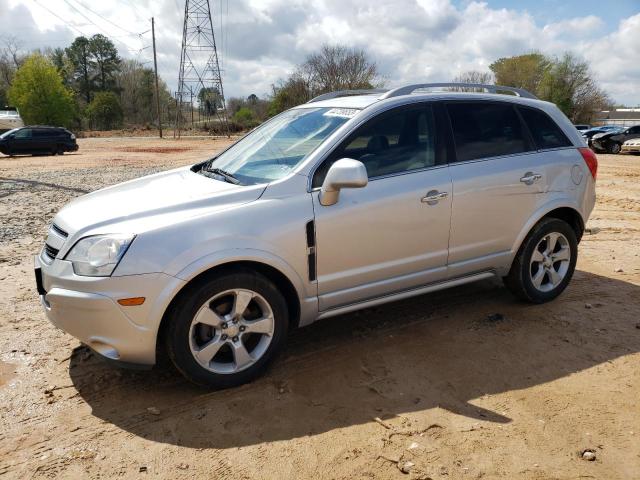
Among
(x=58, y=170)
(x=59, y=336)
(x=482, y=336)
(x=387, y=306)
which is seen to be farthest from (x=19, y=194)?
(x=482, y=336)

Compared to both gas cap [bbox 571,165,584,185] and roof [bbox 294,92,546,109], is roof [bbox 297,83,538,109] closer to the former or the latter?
roof [bbox 294,92,546,109]

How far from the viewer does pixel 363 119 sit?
3721mm

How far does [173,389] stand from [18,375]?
1.13 meters

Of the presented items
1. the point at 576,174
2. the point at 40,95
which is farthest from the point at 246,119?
the point at 576,174

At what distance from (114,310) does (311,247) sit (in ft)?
4.07

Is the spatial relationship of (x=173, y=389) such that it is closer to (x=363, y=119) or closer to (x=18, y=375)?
(x=18, y=375)

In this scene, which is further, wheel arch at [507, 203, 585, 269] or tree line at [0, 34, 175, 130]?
tree line at [0, 34, 175, 130]

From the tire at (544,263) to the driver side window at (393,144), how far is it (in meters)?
1.25

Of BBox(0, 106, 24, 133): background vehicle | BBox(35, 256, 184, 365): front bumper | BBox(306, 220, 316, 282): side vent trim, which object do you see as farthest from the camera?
BBox(0, 106, 24, 133): background vehicle

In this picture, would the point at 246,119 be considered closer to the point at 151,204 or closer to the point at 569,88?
the point at 569,88

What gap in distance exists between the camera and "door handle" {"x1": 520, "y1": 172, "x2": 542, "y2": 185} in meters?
4.27

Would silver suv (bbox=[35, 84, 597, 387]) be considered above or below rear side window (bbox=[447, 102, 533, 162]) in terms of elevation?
below

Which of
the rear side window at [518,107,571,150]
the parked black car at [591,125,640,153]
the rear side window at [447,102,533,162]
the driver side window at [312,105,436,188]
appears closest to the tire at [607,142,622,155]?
the parked black car at [591,125,640,153]

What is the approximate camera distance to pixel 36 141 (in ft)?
82.1
